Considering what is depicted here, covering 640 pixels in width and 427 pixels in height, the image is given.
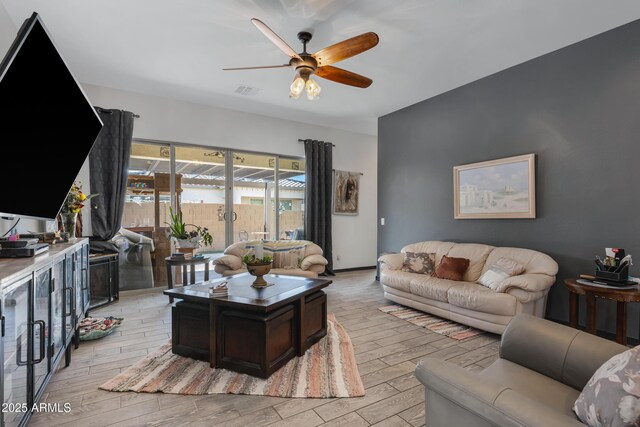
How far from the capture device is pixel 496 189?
3.88 meters

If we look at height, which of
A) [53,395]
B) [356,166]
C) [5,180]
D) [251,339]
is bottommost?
[53,395]

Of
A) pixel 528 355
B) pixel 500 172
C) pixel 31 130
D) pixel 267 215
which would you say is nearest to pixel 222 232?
pixel 267 215

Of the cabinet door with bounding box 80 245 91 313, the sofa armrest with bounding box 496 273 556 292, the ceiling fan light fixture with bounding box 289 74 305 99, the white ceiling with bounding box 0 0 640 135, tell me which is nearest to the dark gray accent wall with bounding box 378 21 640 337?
the white ceiling with bounding box 0 0 640 135

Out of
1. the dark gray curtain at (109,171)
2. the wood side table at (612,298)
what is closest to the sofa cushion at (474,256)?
the wood side table at (612,298)

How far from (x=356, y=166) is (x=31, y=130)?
223 inches

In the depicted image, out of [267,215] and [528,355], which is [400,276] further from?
[267,215]

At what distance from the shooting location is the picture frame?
21.2 ft

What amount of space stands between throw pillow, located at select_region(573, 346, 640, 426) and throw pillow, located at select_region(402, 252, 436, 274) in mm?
3009

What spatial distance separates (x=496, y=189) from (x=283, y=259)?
9.85 ft

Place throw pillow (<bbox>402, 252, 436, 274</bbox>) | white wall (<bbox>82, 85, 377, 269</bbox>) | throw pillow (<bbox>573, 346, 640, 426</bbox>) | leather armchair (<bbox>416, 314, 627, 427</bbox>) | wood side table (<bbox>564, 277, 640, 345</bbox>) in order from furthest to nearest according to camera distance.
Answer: white wall (<bbox>82, 85, 377, 269</bbox>), throw pillow (<bbox>402, 252, 436, 274</bbox>), wood side table (<bbox>564, 277, 640, 345</bbox>), leather armchair (<bbox>416, 314, 627, 427</bbox>), throw pillow (<bbox>573, 346, 640, 426</bbox>)

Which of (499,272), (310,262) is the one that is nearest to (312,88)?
(310,262)

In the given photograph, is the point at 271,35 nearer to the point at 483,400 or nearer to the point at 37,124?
the point at 37,124

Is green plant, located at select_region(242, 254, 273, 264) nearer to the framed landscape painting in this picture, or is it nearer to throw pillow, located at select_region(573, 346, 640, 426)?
throw pillow, located at select_region(573, 346, 640, 426)

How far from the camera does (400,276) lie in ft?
12.9
